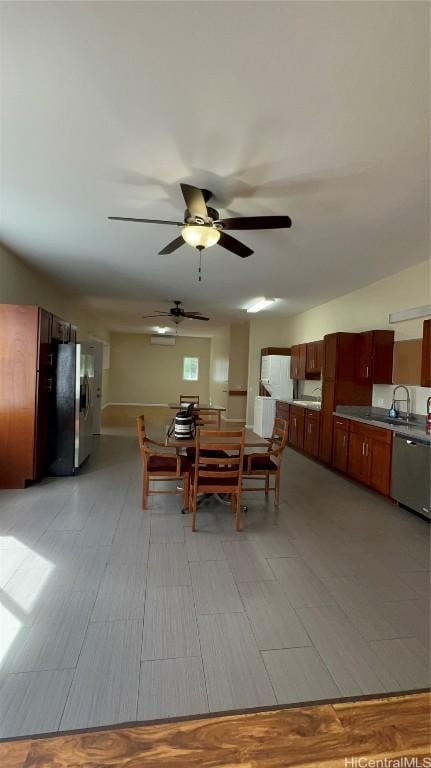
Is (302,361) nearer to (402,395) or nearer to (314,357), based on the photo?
(314,357)

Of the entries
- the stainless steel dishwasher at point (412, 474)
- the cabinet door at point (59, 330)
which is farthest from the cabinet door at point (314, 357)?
the cabinet door at point (59, 330)

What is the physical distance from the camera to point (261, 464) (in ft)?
12.9

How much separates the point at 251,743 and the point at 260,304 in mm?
6428

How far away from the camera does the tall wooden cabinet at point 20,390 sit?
159 inches

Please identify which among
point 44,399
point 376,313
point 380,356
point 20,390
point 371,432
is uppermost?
point 376,313

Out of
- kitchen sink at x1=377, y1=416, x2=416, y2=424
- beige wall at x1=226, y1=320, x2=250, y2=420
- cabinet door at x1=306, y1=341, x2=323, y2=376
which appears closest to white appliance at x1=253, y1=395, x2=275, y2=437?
cabinet door at x1=306, y1=341, x2=323, y2=376

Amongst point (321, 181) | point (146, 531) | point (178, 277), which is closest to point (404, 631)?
point (146, 531)

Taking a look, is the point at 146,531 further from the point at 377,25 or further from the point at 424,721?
the point at 377,25

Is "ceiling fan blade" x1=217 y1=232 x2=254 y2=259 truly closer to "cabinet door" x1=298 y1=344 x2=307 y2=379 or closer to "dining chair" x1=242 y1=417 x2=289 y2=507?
"dining chair" x1=242 y1=417 x2=289 y2=507

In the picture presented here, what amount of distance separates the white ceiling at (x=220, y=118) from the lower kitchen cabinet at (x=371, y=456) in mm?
2130

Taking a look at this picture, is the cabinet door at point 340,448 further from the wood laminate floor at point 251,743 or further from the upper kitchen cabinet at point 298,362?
the wood laminate floor at point 251,743

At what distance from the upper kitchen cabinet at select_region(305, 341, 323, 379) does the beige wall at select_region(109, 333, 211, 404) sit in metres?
7.02

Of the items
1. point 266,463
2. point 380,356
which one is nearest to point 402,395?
point 380,356

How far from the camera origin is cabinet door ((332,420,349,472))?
196 inches
